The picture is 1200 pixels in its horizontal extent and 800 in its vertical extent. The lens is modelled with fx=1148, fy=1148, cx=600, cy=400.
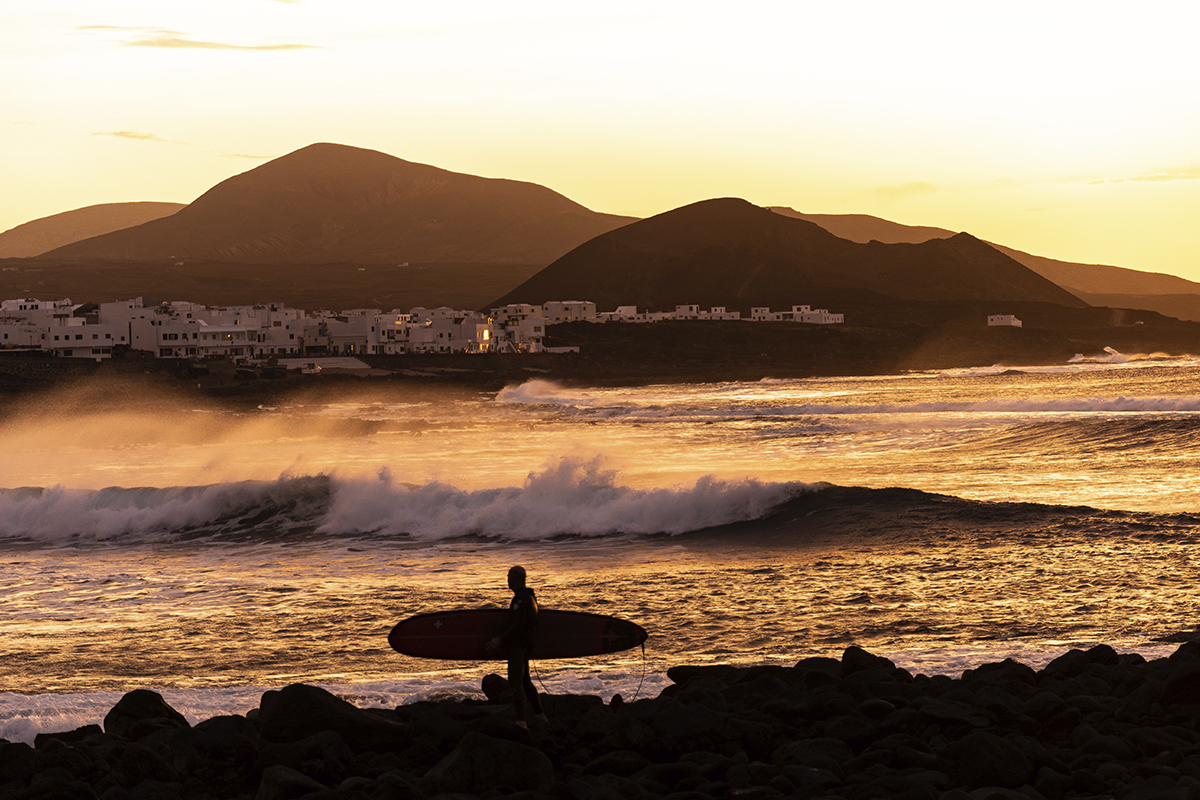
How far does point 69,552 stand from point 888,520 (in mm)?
16019

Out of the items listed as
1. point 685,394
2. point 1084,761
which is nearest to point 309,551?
point 1084,761

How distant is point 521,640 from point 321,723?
1.62 m

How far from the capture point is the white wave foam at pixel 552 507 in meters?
23.5

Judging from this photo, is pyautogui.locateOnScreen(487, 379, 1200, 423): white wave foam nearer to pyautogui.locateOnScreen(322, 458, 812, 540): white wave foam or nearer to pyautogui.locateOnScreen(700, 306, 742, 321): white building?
pyautogui.locateOnScreen(322, 458, 812, 540): white wave foam

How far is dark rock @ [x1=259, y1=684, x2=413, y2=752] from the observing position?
27.9 ft

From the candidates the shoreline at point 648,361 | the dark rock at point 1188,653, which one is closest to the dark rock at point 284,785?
the dark rock at point 1188,653

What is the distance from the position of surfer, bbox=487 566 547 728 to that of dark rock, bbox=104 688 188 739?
8.65 feet

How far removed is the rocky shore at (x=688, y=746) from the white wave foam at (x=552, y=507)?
1345 cm

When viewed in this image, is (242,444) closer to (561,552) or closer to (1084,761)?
(561,552)

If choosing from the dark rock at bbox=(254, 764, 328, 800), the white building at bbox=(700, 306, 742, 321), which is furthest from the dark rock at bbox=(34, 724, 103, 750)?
the white building at bbox=(700, 306, 742, 321)

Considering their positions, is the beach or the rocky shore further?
the beach

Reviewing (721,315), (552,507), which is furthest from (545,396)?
(721,315)

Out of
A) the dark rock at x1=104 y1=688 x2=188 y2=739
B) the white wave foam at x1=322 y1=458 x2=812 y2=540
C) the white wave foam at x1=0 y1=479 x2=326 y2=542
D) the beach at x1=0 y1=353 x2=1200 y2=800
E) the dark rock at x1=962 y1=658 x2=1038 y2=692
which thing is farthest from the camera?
the white wave foam at x1=0 y1=479 x2=326 y2=542

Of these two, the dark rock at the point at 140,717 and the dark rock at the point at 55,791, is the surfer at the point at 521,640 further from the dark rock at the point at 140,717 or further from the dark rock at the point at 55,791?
the dark rock at the point at 55,791
